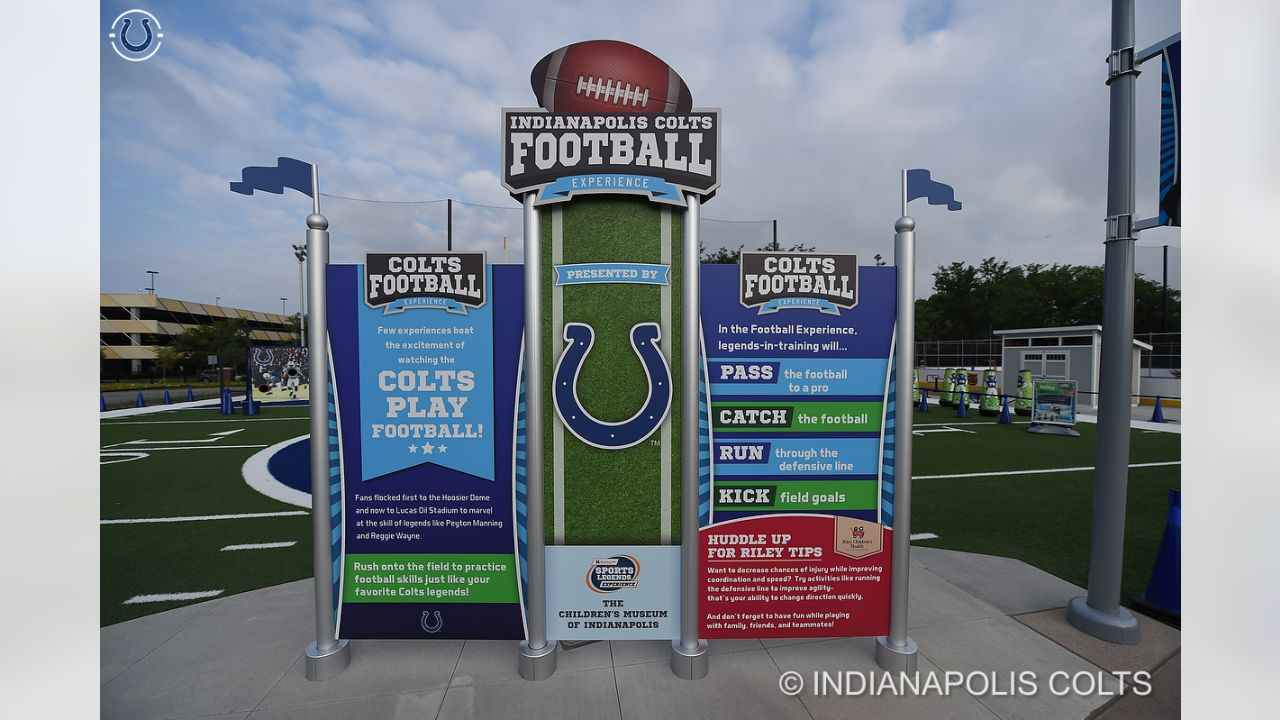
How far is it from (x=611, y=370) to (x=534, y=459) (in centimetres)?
76

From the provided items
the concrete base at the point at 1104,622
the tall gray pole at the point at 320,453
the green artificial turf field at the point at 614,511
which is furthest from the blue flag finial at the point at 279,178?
the concrete base at the point at 1104,622

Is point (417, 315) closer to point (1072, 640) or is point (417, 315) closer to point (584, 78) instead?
point (584, 78)

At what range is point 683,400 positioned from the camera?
3.11 meters

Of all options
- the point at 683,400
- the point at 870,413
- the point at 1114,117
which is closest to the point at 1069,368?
the point at 1114,117

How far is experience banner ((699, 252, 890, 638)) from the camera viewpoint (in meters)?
3.20

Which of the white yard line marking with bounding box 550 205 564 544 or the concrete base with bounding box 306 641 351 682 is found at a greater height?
the white yard line marking with bounding box 550 205 564 544

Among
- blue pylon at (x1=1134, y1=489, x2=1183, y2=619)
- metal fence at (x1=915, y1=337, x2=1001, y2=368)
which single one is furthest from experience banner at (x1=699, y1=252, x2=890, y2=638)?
metal fence at (x1=915, y1=337, x2=1001, y2=368)

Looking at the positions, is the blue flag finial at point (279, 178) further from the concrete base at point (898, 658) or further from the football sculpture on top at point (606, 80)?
the concrete base at point (898, 658)

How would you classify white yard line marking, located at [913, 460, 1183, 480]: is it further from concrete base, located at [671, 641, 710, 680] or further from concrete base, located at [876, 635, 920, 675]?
concrete base, located at [671, 641, 710, 680]

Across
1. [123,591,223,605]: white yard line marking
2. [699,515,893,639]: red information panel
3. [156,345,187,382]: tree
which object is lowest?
[123,591,223,605]: white yard line marking

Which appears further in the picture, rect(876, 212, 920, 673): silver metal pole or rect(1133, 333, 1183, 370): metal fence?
rect(1133, 333, 1183, 370): metal fence

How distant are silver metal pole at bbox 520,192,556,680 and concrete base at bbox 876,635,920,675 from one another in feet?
7.28

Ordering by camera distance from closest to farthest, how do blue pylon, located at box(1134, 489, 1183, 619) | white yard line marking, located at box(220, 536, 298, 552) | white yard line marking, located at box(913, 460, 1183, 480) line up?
blue pylon, located at box(1134, 489, 1183, 619) < white yard line marking, located at box(220, 536, 298, 552) < white yard line marking, located at box(913, 460, 1183, 480)

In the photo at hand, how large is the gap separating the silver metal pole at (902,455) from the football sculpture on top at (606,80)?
1.77 meters
